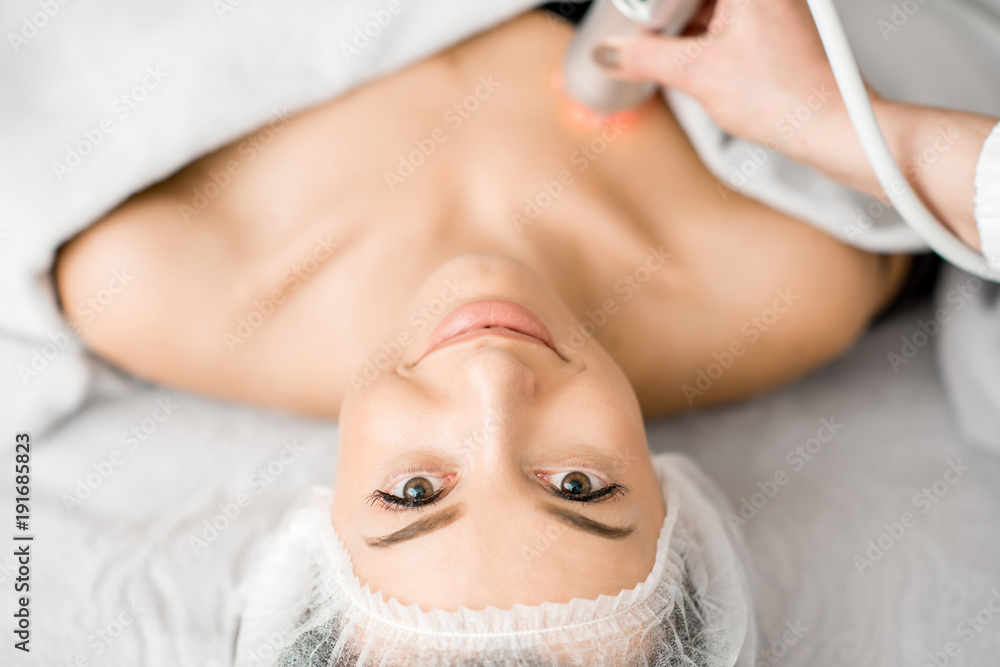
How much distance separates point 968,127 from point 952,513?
545 millimetres

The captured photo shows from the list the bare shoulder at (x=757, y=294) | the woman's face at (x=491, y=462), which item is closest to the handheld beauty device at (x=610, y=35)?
the bare shoulder at (x=757, y=294)

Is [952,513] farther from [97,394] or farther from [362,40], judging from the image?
[97,394]

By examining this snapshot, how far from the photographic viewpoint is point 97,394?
1111 mm

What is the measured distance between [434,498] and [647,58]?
57 cm

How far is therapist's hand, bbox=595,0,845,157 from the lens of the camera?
84cm

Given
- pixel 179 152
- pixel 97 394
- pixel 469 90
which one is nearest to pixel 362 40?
pixel 469 90

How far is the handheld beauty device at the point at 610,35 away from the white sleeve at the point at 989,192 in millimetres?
364

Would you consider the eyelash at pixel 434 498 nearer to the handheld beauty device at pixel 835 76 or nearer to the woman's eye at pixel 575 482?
the woman's eye at pixel 575 482

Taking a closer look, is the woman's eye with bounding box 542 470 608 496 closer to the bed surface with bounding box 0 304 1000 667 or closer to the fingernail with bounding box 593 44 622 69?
the bed surface with bounding box 0 304 1000 667

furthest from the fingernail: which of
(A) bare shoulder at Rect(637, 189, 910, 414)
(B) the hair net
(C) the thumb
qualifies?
(B) the hair net

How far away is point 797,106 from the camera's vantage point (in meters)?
0.86

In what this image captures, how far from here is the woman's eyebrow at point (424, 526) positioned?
70 centimetres

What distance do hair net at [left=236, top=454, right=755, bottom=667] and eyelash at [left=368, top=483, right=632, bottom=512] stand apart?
7 centimetres

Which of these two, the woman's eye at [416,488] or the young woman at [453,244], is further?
Result: the young woman at [453,244]
